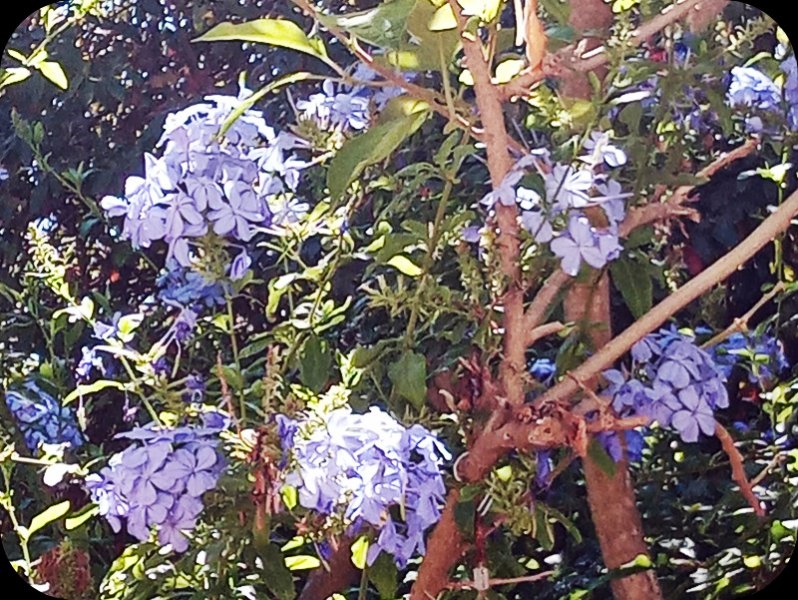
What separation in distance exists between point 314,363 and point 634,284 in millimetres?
207

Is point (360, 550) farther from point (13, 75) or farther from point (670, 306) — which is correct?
point (13, 75)

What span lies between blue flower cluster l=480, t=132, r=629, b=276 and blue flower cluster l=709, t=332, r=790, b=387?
0.53ft

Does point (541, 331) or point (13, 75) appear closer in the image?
point (541, 331)

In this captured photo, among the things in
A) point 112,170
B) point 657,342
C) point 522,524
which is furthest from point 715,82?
point 112,170

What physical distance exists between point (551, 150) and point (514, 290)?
109 mm

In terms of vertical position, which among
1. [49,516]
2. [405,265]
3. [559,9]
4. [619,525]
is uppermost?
[559,9]

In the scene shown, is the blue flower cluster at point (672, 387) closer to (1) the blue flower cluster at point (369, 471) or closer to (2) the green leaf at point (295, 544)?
(1) the blue flower cluster at point (369, 471)

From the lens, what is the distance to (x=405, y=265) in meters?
0.72

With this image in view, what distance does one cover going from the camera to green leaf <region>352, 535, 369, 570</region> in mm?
721

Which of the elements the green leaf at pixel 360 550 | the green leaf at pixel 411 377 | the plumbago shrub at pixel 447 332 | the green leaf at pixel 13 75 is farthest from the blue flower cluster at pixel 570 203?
the green leaf at pixel 13 75

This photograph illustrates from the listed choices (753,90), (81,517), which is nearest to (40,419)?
(81,517)

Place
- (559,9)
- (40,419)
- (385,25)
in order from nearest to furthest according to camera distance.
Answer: (385,25) < (559,9) < (40,419)

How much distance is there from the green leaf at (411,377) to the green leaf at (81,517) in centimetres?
24

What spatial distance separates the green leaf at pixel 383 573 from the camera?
727mm
